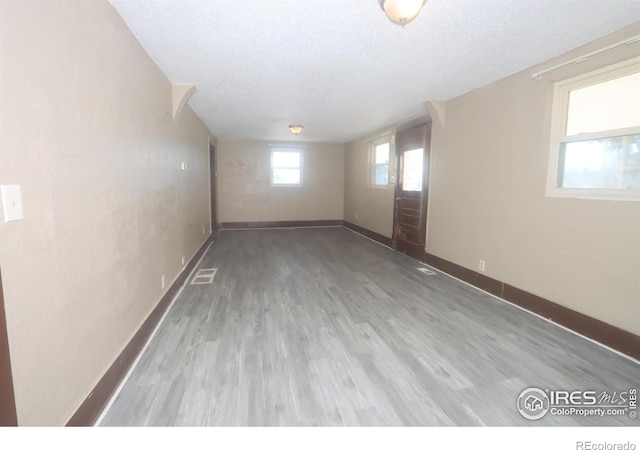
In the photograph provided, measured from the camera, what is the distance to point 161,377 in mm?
1771

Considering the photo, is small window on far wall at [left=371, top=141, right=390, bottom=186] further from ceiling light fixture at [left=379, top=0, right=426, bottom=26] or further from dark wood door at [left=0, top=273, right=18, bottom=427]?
dark wood door at [left=0, top=273, right=18, bottom=427]

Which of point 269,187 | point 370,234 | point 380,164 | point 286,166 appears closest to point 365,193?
point 380,164

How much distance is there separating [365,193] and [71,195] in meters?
5.85

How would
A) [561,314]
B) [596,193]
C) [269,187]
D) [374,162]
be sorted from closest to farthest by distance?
[596,193], [561,314], [374,162], [269,187]

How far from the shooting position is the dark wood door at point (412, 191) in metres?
4.41

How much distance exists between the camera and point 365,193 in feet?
22.0

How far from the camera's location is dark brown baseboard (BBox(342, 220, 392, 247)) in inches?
224

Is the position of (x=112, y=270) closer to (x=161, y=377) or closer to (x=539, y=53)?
(x=161, y=377)

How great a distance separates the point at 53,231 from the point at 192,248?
3001 millimetres

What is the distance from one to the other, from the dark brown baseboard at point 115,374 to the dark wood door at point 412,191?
3614mm

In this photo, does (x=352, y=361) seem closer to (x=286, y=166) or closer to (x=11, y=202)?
(x=11, y=202)

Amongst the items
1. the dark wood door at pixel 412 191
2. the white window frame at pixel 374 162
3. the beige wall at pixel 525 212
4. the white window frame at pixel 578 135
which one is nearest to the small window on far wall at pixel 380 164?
the white window frame at pixel 374 162

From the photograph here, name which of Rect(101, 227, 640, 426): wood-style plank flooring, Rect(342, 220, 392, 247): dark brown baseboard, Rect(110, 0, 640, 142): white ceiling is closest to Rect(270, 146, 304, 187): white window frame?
Rect(342, 220, 392, 247): dark brown baseboard

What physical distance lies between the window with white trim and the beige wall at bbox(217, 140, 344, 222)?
1808mm
